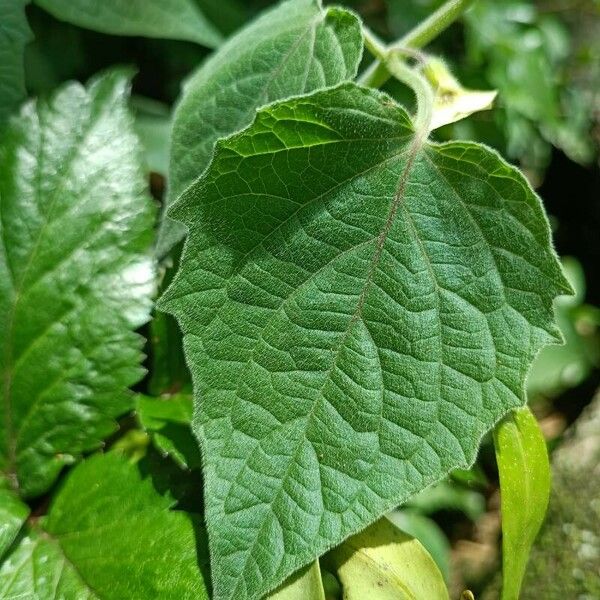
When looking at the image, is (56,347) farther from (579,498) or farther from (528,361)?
(579,498)

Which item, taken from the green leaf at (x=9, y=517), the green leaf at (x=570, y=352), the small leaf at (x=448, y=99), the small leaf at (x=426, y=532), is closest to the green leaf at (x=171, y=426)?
the green leaf at (x=9, y=517)

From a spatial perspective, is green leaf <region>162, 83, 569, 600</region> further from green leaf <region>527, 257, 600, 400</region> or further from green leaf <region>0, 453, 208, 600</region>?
green leaf <region>527, 257, 600, 400</region>

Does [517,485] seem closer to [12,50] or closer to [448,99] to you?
[448,99]

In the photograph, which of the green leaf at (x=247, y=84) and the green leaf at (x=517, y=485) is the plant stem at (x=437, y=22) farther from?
the green leaf at (x=517, y=485)

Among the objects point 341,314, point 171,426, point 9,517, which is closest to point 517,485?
point 341,314

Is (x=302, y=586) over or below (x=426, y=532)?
over

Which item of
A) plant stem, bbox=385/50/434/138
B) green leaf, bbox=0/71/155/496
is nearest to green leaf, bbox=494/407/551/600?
plant stem, bbox=385/50/434/138

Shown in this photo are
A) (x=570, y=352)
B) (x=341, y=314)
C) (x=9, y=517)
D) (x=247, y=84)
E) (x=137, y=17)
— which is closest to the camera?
(x=341, y=314)

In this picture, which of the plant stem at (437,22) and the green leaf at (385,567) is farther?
the plant stem at (437,22)
